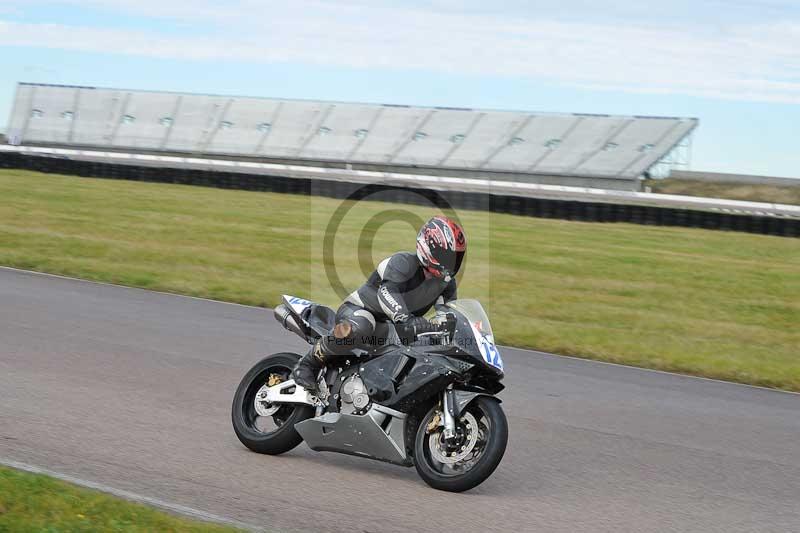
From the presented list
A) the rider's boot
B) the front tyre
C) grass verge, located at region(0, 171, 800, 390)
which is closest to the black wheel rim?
the rider's boot

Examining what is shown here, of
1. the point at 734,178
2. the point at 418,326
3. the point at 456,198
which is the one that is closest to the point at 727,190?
the point at 734,178

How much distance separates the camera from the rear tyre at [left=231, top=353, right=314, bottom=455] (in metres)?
6.76

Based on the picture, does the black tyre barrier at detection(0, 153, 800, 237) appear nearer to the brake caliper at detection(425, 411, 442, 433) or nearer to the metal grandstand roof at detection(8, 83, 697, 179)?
the brake caliper at detection(425, 411, 442, 433)

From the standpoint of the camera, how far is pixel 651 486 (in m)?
6.50

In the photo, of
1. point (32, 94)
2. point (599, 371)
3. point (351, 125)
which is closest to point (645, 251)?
point (599, 371)

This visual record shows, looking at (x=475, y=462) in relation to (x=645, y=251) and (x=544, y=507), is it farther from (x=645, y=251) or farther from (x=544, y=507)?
(x=645, y=251)

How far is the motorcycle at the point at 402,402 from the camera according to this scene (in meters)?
5.98

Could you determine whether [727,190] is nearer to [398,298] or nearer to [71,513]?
[398,298]

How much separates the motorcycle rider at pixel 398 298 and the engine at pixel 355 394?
0.19 meters

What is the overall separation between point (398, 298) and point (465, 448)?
1.00 meters

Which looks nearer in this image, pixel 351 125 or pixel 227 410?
pixel 227 410

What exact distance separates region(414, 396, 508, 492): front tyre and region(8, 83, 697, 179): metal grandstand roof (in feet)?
158

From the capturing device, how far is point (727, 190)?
48938 mm

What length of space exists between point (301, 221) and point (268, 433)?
54.6ft
